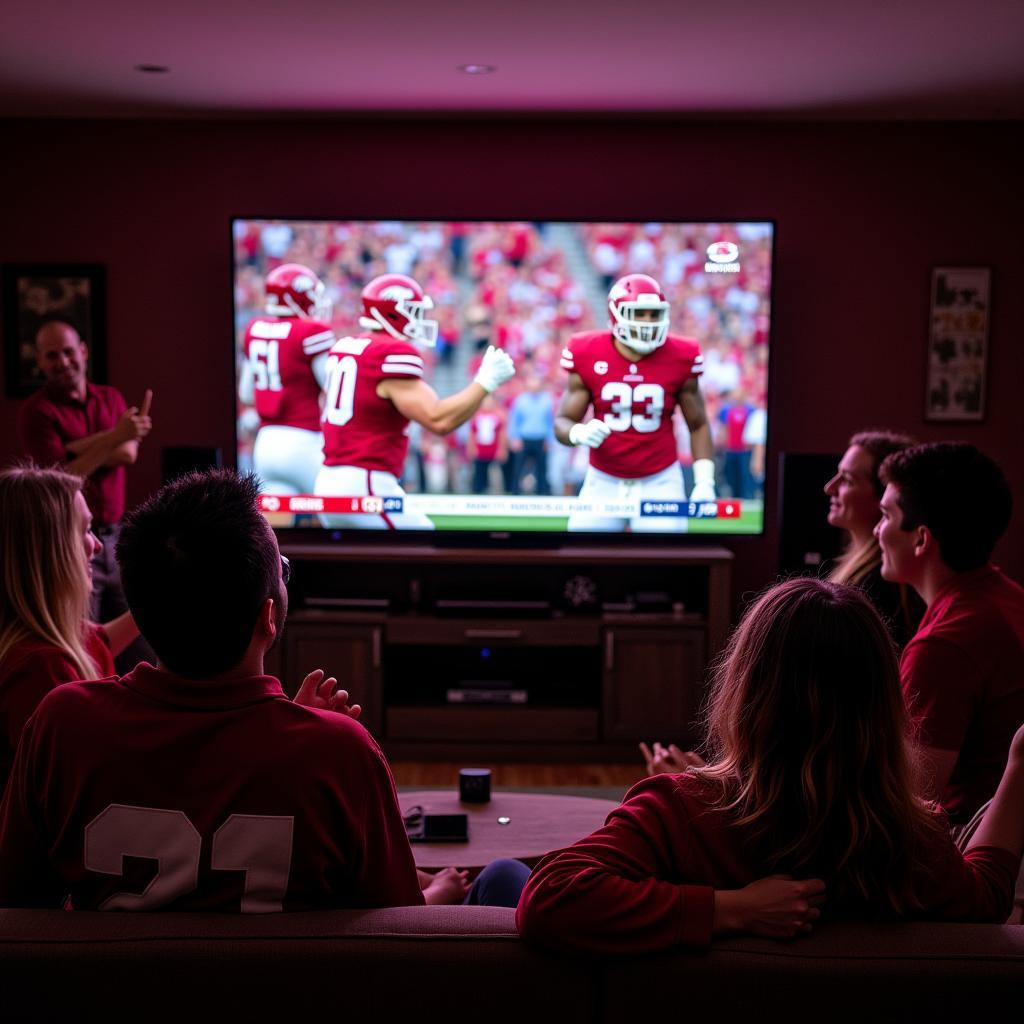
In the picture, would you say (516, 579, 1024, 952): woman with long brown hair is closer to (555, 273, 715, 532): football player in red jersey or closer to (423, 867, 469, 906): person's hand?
(423, 867, 469, 906): person's hand

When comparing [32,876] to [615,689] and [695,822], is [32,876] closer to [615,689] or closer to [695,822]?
[695,822]

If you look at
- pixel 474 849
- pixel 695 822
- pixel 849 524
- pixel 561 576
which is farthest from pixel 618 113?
pixel 695 822

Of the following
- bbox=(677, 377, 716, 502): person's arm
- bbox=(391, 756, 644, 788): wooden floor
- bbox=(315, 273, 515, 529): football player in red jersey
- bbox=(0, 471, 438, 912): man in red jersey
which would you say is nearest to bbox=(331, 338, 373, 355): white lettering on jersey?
bbox=(315, 273, 515, 529): football player in red jersey

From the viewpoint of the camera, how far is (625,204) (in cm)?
466

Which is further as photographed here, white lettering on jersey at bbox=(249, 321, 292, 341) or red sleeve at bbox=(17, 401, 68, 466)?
white lettering on jersey at bbox=(249, 321, 292, 341)

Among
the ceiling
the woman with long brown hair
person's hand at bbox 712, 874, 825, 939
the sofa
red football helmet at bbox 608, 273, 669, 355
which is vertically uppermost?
the ceiling

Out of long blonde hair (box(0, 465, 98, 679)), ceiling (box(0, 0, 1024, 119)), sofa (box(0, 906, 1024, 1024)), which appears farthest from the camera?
ceiling (box(0, 0, 1024, 119))

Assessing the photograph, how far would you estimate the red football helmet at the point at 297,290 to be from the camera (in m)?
4.44

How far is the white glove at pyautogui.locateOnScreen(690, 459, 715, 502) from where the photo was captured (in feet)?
14.6

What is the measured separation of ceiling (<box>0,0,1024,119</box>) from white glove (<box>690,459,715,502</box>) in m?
1.47

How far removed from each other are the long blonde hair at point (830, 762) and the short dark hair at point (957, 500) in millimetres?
946

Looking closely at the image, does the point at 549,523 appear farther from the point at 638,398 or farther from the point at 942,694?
the point at 942,694

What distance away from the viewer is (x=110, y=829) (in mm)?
1223

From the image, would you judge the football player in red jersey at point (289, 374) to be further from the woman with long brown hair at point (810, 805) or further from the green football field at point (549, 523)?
the woman with long brown hair at point (810, 805)
